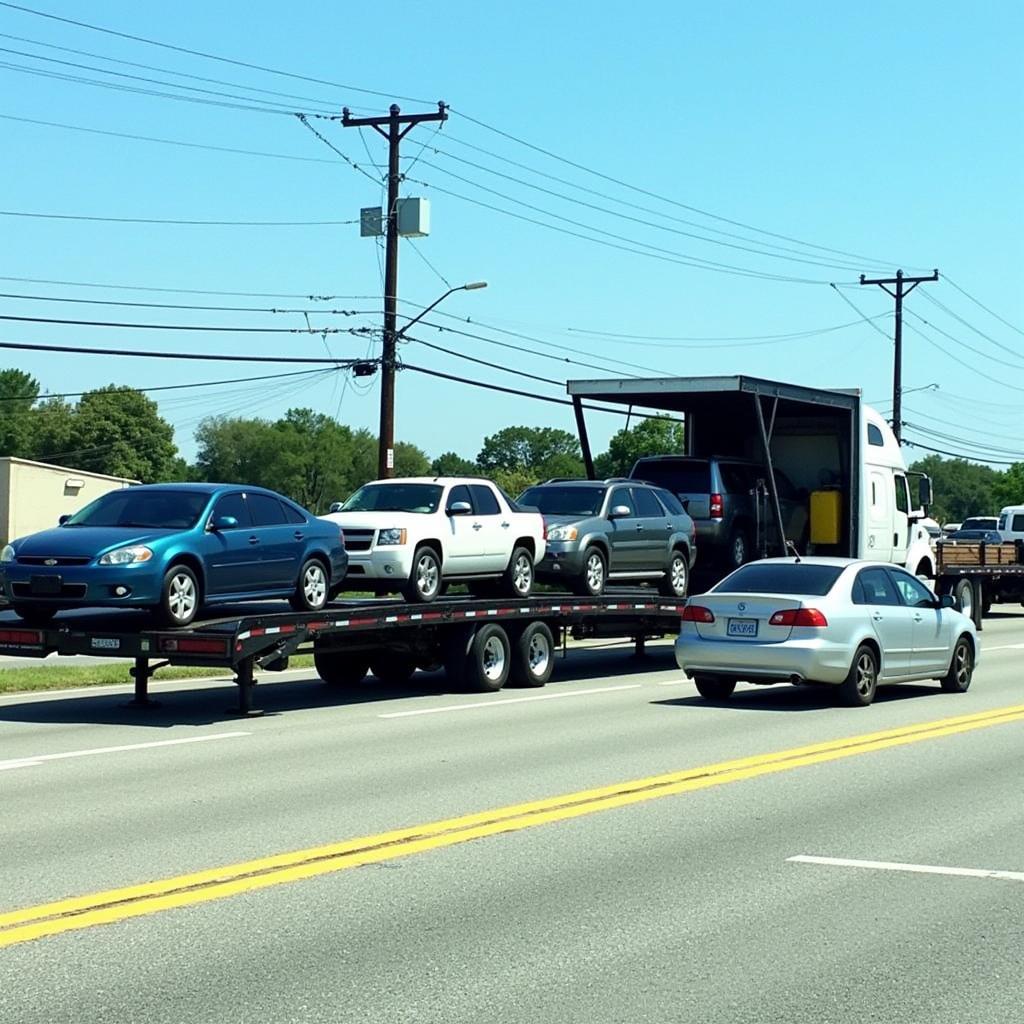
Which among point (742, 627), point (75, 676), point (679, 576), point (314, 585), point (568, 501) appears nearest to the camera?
point (314, 585)

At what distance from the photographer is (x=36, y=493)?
76.1 metres

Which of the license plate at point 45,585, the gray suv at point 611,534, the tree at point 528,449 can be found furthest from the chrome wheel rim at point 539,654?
the tree at point 528,449

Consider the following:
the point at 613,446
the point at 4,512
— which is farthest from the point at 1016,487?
the point at 4,512

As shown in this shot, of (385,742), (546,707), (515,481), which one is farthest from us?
(515,481)

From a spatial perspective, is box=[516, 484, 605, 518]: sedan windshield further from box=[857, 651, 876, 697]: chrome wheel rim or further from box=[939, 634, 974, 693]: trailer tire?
box=[857, 651, 876, 697]: chrome wheel rim

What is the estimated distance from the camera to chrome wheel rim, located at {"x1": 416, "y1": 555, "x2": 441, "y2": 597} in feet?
60.9

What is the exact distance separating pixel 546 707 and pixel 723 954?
1055 cm

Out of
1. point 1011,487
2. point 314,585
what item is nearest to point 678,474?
point 314,585

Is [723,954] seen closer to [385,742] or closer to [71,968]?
[71,968]

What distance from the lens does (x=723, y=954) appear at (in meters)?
6.84

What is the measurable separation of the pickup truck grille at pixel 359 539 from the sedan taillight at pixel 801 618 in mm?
4412

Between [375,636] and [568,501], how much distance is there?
17.6ft

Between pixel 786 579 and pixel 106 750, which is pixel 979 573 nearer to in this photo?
pixel 786 579

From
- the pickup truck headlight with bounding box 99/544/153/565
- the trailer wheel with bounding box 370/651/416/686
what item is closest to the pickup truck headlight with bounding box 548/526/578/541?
the trailer wheel with bounding box 370/651/416/686
